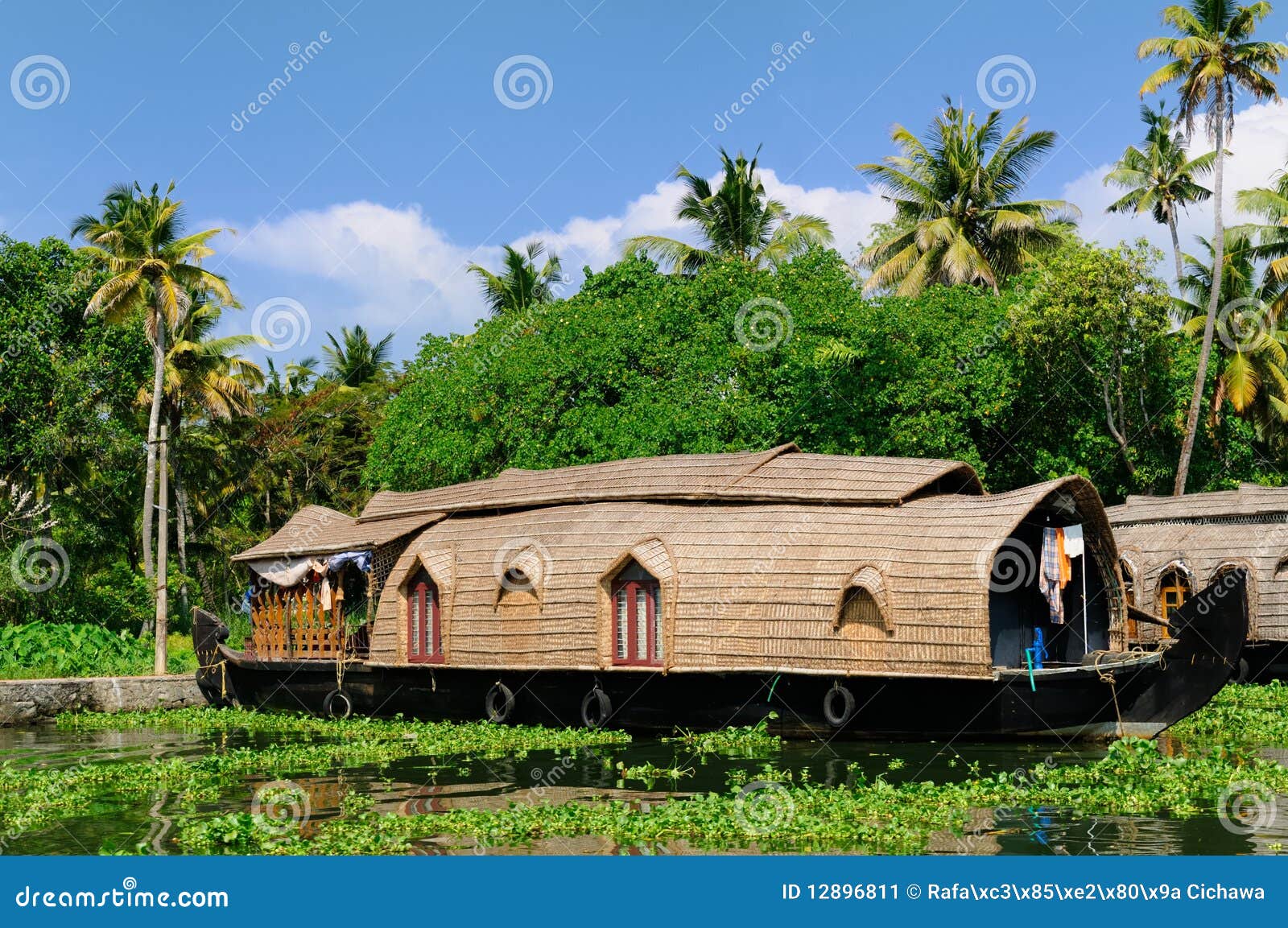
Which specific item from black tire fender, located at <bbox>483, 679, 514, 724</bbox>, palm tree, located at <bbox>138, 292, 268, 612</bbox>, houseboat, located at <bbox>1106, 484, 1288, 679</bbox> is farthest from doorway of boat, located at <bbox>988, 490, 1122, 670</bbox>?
palm tree, located at <bbox>138, 292, 268, 612</bbox>

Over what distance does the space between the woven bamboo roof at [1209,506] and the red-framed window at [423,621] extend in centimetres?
1214

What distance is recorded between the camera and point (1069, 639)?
15352 mm

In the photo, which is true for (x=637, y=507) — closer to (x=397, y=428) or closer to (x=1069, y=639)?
(x=1069, y=639)

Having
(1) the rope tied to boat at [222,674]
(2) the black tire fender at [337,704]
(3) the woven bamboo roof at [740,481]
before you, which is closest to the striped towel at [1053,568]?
(3) the woven bamboo roof at [740,481]

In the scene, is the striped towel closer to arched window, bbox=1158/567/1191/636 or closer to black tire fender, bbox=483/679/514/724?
black tire fender, bbox=483/679/514/724

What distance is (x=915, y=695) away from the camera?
13109 millimetres

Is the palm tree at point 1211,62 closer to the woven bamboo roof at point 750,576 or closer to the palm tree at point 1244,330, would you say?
the palm tree at point 1244,330

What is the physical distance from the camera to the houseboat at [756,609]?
1288 centimetres

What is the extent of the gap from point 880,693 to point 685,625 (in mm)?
2251

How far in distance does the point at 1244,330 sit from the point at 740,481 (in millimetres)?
16734

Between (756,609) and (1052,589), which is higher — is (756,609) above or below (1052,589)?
below

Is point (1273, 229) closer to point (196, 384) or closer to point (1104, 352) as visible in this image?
point (1104, 352)

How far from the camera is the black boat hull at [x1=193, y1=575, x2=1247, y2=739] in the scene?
12.6 meters

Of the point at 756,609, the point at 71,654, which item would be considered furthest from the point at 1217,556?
the point at 71,654
